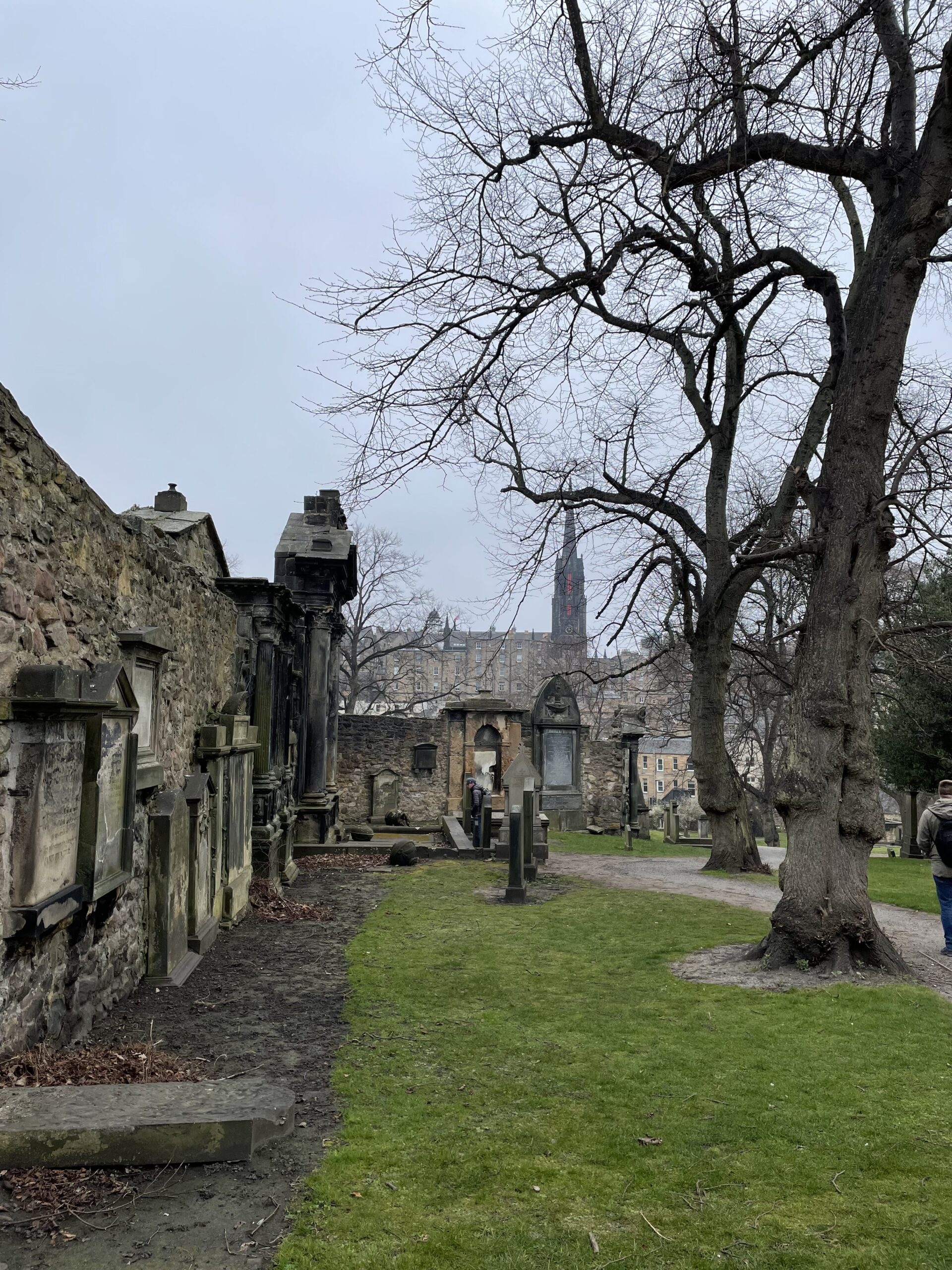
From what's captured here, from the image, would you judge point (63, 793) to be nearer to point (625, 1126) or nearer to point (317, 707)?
point (625, 1126)

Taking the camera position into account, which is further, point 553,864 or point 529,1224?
point 553,864

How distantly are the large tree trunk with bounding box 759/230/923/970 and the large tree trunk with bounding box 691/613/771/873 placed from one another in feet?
22.4

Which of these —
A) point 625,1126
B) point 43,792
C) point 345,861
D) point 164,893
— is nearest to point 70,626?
point 43,792

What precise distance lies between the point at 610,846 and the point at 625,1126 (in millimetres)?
16905

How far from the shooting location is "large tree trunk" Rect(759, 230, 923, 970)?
7.29 meters

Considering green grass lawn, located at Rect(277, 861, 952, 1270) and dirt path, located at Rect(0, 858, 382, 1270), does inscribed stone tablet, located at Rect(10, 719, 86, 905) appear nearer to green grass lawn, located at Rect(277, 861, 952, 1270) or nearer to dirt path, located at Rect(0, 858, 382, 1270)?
dirt path, located at Rect(0, 858, 382, 1270)

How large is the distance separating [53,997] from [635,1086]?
2.91 m

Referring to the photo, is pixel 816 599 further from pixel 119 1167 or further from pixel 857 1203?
pixel 119 1167

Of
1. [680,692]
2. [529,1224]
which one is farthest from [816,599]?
[680,692]

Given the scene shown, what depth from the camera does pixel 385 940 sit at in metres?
8.34

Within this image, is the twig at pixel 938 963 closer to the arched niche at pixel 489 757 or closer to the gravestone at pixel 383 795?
the arched niche at pixel 489 757

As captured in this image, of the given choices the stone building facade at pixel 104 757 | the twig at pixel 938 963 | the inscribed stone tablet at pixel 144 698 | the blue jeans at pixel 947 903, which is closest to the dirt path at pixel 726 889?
the twig at pixel 938 963

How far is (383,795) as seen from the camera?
25.3m

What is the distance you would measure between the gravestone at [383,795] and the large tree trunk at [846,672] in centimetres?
1832
